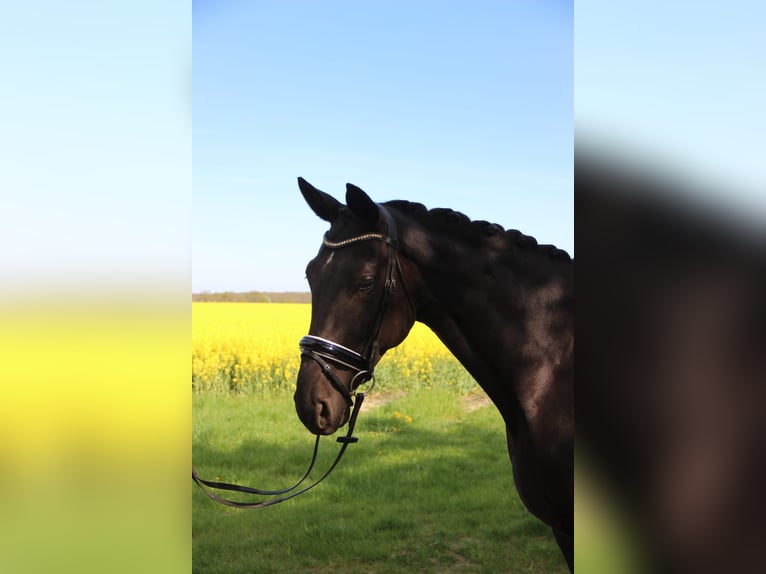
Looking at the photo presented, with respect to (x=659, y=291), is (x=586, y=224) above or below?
above

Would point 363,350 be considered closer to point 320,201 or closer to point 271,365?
point 320,201

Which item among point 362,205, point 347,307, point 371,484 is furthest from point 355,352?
point 371,484

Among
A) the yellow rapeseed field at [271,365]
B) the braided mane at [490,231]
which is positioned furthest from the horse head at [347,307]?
the yellow rapeseed field at [271,365]

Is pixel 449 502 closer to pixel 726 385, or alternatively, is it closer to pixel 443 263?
pixel 443 263

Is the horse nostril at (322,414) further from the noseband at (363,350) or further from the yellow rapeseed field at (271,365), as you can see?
the yellow rapeseed field at (271,365)

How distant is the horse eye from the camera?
2.68 metres

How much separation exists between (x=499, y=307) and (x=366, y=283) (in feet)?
2.04

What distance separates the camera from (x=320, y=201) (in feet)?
9.64

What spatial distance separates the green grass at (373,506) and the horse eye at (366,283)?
105 inches

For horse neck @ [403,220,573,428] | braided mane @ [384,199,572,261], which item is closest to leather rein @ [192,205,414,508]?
horse neck @ [403,220,573,428]

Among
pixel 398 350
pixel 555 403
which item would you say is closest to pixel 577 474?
pixel 555 403

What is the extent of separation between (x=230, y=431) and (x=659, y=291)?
24.3ft

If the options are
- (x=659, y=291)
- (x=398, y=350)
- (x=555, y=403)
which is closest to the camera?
(x=659, y=291)

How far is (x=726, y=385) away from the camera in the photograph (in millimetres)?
1005
